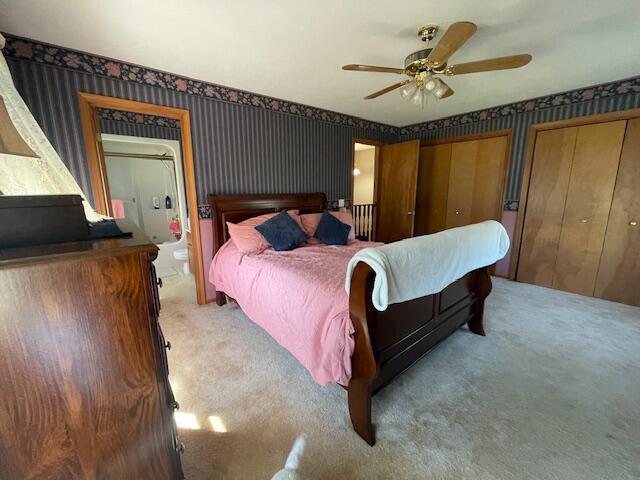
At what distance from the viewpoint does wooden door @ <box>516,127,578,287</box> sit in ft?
10.5

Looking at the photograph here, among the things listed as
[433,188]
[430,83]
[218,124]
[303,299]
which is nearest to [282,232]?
[303,299]

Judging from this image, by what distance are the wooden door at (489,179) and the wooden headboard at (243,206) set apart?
2573mm

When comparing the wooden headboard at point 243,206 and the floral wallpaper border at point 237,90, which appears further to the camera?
the wooden headboard at point 243,206

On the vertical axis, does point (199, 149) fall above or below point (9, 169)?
above

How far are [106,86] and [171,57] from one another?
2.13 feet

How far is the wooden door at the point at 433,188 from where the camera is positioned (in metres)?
4.29

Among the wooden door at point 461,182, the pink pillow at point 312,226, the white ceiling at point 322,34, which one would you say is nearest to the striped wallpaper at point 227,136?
the white ceiling at point 322,34

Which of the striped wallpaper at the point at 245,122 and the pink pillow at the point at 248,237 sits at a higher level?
the striped wallpaper at the point at 245,122

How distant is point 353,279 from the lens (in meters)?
1.29

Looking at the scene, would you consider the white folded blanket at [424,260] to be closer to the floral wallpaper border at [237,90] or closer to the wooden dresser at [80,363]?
the wooden dresser at [80,363]

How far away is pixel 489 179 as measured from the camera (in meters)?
3.82

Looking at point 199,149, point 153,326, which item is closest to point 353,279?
point 153,326

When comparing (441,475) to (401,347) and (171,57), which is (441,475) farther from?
(171,57)

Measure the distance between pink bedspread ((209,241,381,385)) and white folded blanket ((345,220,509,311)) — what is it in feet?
0.92
